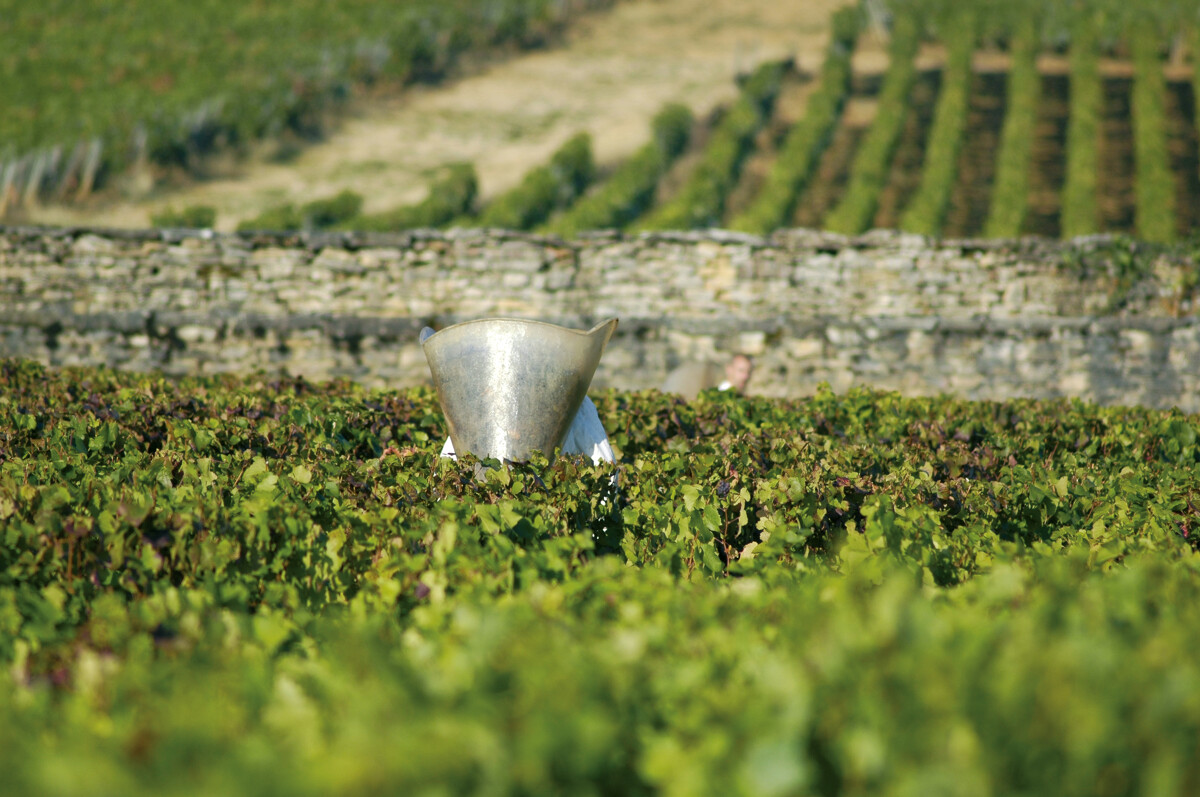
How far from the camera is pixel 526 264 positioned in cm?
1144

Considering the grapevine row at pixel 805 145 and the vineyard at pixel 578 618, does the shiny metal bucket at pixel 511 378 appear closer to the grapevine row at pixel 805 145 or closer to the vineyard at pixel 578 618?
the vineyard at pixel 578 618

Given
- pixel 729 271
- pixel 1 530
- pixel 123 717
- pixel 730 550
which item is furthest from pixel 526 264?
pixel 123 717

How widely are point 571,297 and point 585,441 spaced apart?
712 centimetres

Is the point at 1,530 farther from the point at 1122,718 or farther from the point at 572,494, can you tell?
the point at 1122,718

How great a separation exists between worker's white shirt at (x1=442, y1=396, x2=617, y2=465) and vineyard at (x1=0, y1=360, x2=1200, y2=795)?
23cm

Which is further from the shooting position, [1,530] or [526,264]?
[526,264]

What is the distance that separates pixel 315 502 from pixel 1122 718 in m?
2.79

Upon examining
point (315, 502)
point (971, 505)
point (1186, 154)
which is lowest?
point (315, 502)

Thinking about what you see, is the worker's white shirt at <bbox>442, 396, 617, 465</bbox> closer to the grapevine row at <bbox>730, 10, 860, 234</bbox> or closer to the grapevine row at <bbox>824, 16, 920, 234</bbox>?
the grapevine row at <bbox>730, 10, 860, 234</bbox>

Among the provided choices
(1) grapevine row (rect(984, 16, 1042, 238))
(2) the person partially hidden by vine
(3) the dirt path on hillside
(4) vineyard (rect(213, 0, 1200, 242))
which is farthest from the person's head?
(3) the dirt path on hillside

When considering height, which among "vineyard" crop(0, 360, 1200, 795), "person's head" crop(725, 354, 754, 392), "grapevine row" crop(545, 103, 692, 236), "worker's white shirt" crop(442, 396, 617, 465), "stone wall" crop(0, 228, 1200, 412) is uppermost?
"grapevine row" crop(545, 103, 692, 236)

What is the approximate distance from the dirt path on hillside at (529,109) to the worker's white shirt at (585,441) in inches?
857

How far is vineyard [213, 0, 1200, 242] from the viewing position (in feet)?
81.9

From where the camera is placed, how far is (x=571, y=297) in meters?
11.6
